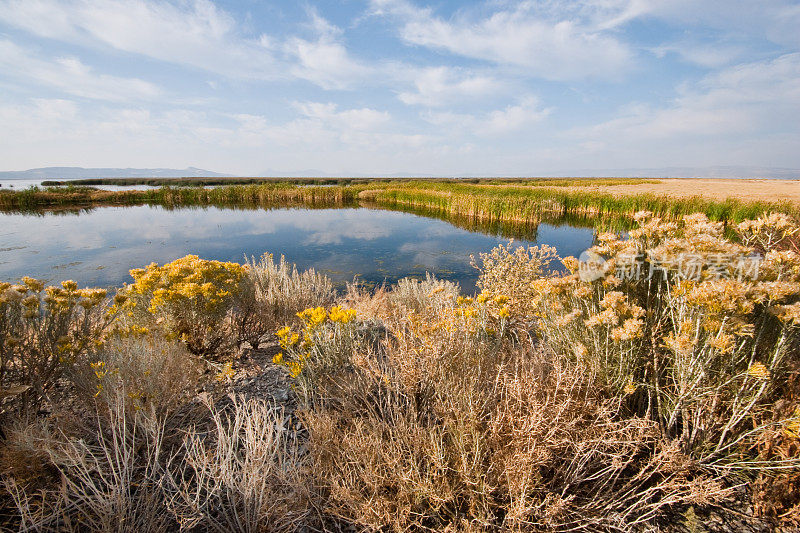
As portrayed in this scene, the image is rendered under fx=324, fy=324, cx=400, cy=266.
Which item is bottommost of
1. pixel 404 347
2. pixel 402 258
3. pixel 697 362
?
pixel 402 258

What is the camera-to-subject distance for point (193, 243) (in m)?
14.8

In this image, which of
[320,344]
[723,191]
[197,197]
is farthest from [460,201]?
[723,191]

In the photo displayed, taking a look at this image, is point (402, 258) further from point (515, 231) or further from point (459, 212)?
point (459, 212)

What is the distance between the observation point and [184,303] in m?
3.65

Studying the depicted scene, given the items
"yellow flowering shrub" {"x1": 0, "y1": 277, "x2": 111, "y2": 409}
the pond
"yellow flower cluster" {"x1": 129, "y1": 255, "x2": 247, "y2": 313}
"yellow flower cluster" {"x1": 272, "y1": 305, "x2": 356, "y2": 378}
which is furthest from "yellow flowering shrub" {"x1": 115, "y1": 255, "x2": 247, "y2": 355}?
the pond

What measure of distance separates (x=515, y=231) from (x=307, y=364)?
53.3 feet

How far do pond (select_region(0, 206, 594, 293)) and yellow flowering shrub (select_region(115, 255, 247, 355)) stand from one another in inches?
220

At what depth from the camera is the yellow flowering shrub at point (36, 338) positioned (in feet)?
8.26

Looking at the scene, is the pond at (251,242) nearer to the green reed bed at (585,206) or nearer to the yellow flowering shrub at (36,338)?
the green reed bed at (585,206)

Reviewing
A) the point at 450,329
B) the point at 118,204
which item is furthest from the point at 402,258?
the point at 118,204

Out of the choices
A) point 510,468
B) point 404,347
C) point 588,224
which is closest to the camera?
point 510,468

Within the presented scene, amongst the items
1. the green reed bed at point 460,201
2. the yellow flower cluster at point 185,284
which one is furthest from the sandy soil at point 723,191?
the yellow flower cluster at point 185,284

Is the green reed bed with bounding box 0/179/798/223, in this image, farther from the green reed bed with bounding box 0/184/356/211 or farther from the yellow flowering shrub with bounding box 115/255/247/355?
the yellow flowering shrub with bounding box 115/255/247/355

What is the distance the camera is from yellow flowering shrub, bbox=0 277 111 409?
2518mm
